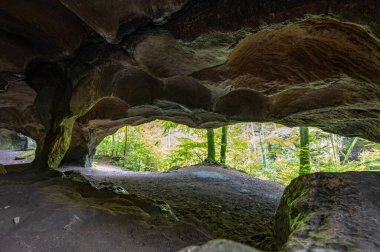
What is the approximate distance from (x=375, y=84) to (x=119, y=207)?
11.8ft

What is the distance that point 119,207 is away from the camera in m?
3.47

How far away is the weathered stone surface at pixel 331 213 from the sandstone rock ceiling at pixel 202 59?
133 centimetres

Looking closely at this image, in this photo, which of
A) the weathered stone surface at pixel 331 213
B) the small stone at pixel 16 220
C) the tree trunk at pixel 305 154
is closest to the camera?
the weathered stone surface at pixel 331 213

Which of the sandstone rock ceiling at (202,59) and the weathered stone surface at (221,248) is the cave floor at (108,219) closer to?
the weathered stone surface at (221,248)

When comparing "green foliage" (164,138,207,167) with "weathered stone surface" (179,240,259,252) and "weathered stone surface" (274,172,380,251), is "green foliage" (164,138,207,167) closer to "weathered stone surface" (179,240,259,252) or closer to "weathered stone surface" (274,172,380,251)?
"weathered stone surface" (274,172,380,251)

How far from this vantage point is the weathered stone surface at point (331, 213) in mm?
1652

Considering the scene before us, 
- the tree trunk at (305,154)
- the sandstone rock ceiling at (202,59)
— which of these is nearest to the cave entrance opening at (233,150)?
the tree trunk at (305,154)

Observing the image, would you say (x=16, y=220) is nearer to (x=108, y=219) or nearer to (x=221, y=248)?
(x=108, y=219)

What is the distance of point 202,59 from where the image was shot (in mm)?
3988

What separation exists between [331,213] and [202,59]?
8.70 ft

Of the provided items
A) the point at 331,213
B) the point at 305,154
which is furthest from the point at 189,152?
the point at 331,213

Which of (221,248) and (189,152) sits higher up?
(221,248)

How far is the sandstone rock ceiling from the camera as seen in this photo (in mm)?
3010

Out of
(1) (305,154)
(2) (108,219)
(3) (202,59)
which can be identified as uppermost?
(3) (202,59)
